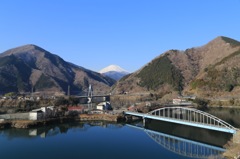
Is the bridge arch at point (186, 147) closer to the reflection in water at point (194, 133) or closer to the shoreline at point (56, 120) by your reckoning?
the reflection in water at point (194, 133)

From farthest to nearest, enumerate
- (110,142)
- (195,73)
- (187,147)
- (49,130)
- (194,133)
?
(195,73) < (49,130) < (194,133) < (110,142) < (187,147)

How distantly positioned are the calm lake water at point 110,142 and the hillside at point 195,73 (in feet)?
127

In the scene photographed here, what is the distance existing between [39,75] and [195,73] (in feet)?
234

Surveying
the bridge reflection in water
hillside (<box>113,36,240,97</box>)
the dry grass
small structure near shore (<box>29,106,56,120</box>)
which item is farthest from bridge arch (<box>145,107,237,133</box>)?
hillside (<box>113,36,240,97</box>)

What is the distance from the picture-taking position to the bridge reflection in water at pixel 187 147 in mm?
20625

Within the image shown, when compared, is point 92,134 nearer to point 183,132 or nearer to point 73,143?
point 73,143

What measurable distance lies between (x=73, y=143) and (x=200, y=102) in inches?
1489

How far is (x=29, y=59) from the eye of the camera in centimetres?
16600

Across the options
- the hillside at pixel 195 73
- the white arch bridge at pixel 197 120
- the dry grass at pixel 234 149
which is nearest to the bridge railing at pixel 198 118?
the white arch bridge at pixel 197 120

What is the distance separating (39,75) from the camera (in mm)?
133375

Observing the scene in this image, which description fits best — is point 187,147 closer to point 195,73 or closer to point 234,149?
point 234,149

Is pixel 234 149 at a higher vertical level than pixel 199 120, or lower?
lower

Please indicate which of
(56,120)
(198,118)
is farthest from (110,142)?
(198,118)

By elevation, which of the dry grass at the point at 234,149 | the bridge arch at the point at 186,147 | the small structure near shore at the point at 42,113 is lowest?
the bridge arch at the point at 186,147
